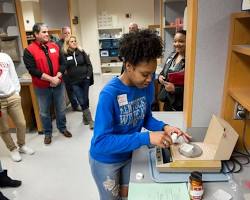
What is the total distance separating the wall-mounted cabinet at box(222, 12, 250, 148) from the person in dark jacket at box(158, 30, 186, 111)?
98 cm

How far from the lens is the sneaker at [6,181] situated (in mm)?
2201

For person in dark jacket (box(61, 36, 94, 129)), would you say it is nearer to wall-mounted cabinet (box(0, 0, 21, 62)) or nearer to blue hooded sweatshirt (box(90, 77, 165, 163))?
wall-mounted cabinet (box(0, 0, 21, 62))

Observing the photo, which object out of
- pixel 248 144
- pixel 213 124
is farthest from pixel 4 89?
pixel 248 144

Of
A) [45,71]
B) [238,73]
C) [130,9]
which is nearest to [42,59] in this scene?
[45,71]

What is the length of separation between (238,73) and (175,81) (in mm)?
1068

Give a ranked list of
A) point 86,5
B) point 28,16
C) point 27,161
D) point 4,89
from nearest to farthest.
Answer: point 4,89 < point 27,161 < point 28,16 < point 86,5

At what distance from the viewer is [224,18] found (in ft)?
3.89

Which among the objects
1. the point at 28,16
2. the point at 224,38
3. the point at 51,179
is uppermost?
the point at 28,16

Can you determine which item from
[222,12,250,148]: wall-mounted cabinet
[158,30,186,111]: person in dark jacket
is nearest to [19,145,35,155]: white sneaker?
[158,30,186,111]: person in dark jacket

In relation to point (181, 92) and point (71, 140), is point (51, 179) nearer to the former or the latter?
point (71, 140)

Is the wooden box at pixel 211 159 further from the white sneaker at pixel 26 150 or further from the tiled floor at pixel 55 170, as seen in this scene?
the white sneaker at pixel 26 150

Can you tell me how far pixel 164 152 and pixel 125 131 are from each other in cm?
24

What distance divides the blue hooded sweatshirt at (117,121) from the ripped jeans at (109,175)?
37mm

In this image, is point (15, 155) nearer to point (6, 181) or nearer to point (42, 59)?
point (6, 181)
